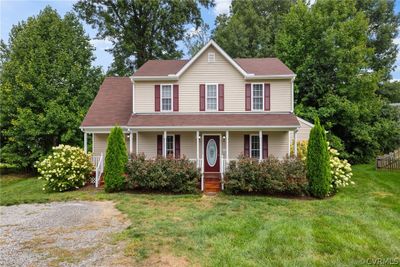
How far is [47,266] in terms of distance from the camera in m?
5.07

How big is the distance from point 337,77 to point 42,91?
2075 cm

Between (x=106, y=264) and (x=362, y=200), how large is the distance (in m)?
9.67

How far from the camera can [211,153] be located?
15.4 metres

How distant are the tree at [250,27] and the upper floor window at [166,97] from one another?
1363 centimetres

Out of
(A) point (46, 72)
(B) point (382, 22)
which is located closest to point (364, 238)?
(A) point (46, 72)

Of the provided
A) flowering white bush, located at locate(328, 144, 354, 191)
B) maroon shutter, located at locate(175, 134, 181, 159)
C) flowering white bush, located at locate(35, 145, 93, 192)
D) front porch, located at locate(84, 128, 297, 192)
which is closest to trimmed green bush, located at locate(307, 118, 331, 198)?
flowering white bush, located at locate(328, 144, 354, 191)

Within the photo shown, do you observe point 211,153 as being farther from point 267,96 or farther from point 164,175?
point 267,96

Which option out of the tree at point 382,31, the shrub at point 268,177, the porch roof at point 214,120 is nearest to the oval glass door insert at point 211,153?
the porch roof at point 214,120

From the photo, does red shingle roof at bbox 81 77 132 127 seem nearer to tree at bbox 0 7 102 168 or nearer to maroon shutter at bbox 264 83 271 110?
tree at bbox 0 7 102 168

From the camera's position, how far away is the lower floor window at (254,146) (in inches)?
604

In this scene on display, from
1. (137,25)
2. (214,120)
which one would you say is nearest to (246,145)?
(214,120)

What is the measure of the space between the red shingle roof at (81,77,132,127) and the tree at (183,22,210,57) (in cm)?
1224

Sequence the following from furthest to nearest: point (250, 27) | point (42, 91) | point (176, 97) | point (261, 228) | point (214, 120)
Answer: point (250, 27), point (42, 91), point (176, 97), point (214, 120), point (261, 228)

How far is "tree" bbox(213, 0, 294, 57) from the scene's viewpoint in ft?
90.0
